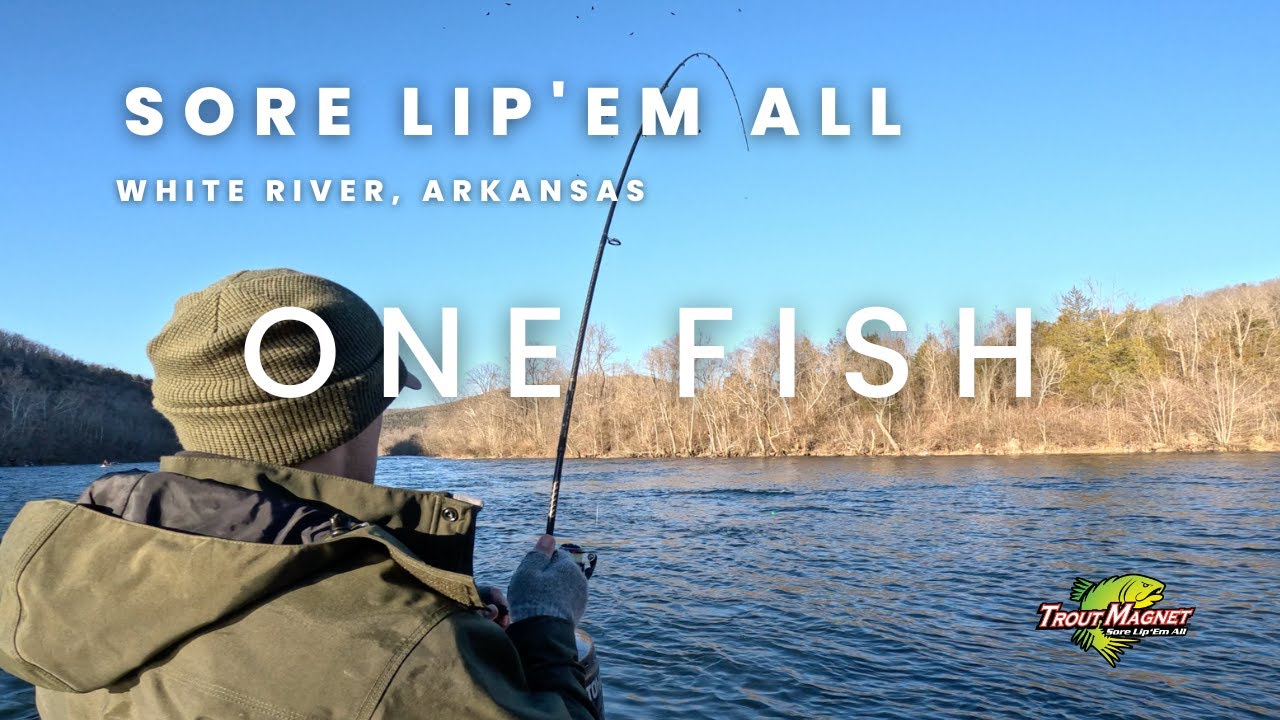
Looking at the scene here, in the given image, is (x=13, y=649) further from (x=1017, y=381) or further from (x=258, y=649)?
(x=1017, y=381)

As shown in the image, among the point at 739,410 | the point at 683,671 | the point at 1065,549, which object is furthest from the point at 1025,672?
the point at 739,410

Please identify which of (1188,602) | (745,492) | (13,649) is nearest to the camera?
(13,649)

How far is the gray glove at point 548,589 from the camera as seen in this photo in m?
1.64

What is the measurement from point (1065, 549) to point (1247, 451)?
108 ft

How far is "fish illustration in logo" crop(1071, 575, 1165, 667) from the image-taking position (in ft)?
28.0

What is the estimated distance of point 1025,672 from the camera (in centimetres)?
756

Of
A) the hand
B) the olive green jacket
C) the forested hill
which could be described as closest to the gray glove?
the hand

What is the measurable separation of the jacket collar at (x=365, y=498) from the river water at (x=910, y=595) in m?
6.00

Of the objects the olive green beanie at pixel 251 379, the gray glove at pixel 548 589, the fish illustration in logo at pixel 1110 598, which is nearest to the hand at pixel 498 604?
the gray glove at pixel 548 589

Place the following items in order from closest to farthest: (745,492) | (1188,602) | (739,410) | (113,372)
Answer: (1188,602), (745,492), (739,410), (113,372)

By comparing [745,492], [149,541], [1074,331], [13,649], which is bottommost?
[745,492]

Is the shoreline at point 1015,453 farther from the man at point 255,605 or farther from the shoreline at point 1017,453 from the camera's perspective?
the man at point 255,605

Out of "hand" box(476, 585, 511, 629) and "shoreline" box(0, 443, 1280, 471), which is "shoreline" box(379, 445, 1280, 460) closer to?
"shoreline" box(0, 443, 1280, 471)

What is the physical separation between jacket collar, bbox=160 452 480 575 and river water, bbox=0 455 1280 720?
6.00 m
